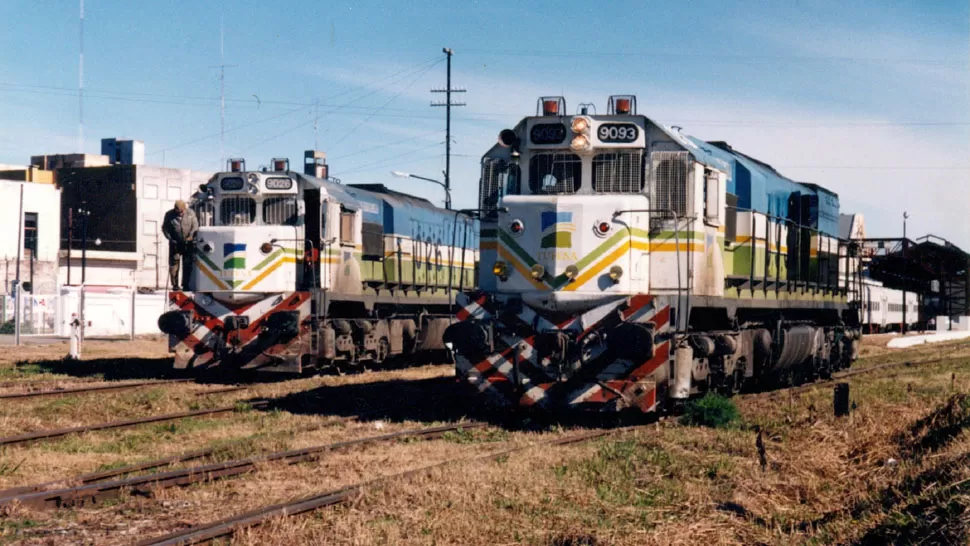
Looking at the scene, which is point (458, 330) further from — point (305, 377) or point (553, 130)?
point (305, 377)

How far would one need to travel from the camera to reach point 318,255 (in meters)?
18.6

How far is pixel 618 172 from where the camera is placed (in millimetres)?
13016

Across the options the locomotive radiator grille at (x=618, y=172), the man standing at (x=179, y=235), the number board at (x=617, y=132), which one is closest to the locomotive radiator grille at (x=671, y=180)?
the locomotive radiator grille at (x=618, y=172)

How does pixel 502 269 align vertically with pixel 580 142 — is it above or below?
below

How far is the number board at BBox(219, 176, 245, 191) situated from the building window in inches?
1961

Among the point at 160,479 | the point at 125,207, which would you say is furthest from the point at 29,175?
the point at 160,479

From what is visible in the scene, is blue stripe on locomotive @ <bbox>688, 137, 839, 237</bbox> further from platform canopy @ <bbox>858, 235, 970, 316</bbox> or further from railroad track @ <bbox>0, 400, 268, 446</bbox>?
platform canopy @ <bbox>858, 235, 970, 316</bbox>

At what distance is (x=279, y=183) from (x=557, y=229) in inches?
290

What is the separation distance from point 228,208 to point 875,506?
543 inches

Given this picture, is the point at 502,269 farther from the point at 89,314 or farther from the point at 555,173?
the point at 89,314

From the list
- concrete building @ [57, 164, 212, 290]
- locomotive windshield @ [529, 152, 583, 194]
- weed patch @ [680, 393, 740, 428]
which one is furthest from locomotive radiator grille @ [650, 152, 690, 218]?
concrete building @ [57, 164, 212, 290]

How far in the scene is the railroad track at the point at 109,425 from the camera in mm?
11117

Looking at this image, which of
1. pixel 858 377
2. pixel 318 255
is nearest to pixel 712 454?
pixel 318 255

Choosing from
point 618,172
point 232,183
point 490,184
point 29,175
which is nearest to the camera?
point 618,172
